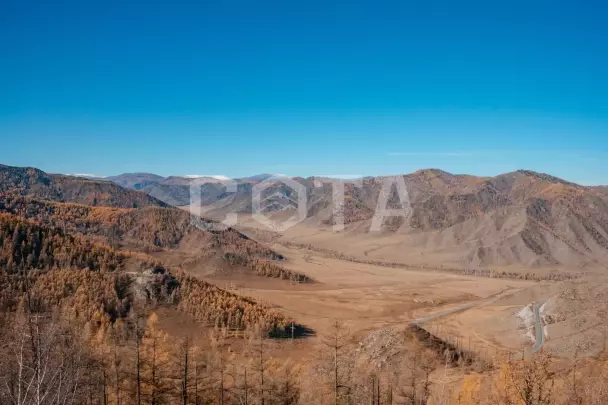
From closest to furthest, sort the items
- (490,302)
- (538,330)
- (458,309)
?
(538,330), (458,309), (490,302)

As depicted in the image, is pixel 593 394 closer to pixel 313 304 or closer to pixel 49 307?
pixel 49 307

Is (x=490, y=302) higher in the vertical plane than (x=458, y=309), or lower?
higher

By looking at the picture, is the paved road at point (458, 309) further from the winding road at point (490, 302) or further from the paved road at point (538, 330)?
the paved road at point (538, 330)

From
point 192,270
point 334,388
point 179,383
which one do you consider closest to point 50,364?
point 334,388

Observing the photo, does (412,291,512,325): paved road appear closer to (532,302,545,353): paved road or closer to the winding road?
the winding road

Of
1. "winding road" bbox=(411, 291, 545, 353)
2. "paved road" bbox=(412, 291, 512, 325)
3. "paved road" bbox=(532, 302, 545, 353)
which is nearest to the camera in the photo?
"paved road" bbox=(532, 302, 545, 353)

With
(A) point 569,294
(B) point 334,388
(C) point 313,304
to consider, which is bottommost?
(C) point 313,304

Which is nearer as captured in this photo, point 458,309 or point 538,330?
point 538,330

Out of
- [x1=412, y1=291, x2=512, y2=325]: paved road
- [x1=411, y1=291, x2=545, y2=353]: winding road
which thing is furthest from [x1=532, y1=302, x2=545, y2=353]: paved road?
[x1=412, y1=291, x2=512, y2=325]: paved road

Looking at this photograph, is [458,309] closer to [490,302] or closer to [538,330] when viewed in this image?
[490,302]

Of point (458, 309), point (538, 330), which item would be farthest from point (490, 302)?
point (538, 330)

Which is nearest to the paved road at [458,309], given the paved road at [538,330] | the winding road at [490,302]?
the winding road at [490,302]
